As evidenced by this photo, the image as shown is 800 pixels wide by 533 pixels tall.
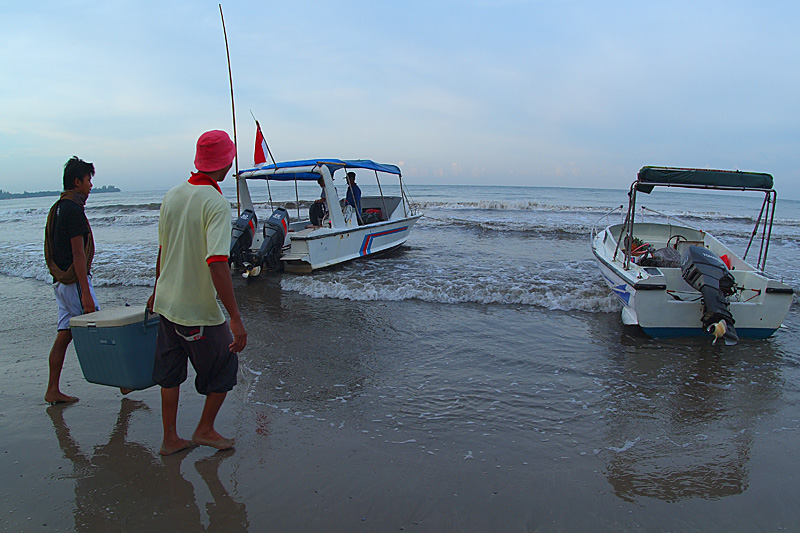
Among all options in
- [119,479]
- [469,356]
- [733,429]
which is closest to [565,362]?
[469,356]

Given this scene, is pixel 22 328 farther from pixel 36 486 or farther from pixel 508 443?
pixel 508 443

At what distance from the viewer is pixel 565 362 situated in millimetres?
4484

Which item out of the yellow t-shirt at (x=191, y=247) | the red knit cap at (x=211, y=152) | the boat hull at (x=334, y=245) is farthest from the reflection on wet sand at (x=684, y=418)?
the boat hull at (x=334, y=245)

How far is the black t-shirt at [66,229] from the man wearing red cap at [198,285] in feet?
3.29

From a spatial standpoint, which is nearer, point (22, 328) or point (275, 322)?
point (22, 328)

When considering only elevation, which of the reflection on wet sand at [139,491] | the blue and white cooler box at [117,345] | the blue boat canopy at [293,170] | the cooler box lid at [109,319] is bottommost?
the reflection on wet sand at [139,491]

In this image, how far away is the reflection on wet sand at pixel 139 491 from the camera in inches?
83.6

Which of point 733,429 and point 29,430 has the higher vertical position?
point 29,430

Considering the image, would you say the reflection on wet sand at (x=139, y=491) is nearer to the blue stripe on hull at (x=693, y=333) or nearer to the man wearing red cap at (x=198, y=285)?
the man wearing red cap at (x=198, y=285)

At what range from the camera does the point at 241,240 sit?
8008 mm

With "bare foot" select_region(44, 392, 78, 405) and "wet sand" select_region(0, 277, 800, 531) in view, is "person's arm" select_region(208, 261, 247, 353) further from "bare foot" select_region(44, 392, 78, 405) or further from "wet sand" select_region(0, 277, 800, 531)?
"bare foot" select_region(44, 392, 78, 405)

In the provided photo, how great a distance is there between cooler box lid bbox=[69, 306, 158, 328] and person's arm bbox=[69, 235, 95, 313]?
0.26 meters

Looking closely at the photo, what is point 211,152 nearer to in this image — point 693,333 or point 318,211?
point 693,333

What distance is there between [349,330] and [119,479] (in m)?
3.27
